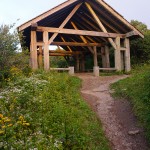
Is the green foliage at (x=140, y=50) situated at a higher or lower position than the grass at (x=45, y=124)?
higher

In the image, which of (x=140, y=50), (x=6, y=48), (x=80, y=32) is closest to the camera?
(x=6, y=48)

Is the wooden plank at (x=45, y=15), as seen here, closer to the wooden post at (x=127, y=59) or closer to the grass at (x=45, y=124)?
the wooden post at (x=127, y=59)

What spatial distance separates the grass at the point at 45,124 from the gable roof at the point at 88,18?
25.8 feet

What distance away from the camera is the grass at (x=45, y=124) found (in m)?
5.54

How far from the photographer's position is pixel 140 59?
74.6ft

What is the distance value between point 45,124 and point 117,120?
3.13 meters

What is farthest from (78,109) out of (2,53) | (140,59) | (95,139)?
(140,59)

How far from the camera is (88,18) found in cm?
2039

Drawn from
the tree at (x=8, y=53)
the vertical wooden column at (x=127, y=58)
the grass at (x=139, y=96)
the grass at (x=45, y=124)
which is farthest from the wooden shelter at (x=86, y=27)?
the grass at (x=45, y=124)

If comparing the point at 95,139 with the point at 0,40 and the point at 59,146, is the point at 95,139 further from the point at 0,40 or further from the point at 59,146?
the point at 0,40

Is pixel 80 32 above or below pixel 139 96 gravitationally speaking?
above

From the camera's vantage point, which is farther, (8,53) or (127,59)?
(127,59)

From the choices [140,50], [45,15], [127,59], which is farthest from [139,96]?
[140,50]

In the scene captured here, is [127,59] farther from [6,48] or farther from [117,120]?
[117,120]
